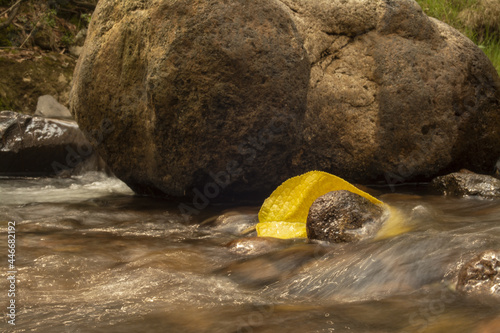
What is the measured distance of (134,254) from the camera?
8.63 ft

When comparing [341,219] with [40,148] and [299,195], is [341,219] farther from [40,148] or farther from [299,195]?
[40,148]

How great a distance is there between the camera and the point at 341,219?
Result: 2.74m

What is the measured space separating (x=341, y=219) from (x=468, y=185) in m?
1.65

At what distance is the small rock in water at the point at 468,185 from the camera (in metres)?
3.73

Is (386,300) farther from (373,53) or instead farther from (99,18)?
(99,18)

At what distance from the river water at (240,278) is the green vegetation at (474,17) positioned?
6115 mm

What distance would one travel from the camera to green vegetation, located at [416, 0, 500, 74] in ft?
28.2

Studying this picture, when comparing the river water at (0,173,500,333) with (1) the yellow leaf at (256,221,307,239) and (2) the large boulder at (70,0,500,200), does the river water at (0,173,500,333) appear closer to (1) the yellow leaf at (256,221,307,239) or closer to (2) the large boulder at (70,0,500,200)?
(1) the yellow leaf at (256,221,307,239)

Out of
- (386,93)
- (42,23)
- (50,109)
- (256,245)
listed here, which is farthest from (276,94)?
(42,23)

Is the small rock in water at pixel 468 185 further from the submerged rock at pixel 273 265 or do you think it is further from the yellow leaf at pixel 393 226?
the submerged rock at pixel 273 265

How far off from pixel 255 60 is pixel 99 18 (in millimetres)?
1665

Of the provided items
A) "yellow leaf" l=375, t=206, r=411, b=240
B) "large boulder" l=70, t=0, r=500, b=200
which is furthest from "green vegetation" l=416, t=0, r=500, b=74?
"yellow leaf" l=375, t=206, r=411, b=240

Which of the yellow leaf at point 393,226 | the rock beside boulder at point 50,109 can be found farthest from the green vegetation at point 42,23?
the yellow leaf at point 393,226

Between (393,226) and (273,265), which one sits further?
(393,226)
